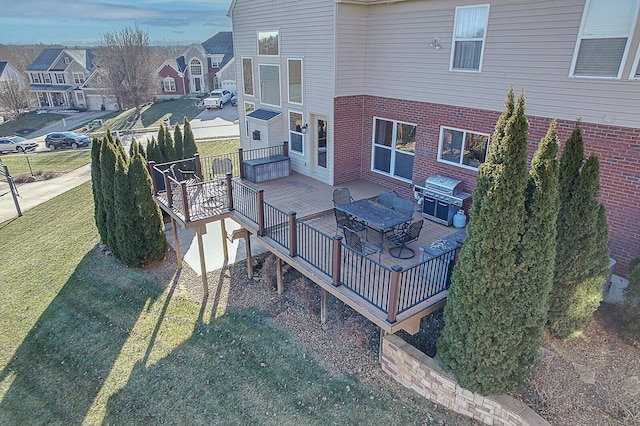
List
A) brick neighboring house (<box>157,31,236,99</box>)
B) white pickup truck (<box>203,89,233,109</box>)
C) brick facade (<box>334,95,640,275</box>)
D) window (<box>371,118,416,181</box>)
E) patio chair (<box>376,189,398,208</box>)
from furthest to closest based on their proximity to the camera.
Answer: brick neighboring house (<box>157,31,236,99</box>), white pickup truck (<box>203,89,233,109</box>), window (<box>371,118,416,181</box>), patio chair (<box>376,189,398,208</box>), brick facade (<box>334,95,640,275</box>)

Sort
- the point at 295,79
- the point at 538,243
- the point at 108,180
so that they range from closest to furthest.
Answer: the point at 538,243, the point at 108,180, the point at 295,79

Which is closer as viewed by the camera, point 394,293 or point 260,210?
point 394,293

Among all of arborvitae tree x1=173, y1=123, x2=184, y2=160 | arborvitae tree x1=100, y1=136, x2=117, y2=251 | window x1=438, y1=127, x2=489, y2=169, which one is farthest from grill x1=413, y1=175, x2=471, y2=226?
arborvitae tree x1=173, y1=123, x2=184, y2=160

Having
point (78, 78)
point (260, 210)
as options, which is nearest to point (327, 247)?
point (260, 210)

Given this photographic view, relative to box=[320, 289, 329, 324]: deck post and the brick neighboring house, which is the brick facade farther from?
the brick neighboring house

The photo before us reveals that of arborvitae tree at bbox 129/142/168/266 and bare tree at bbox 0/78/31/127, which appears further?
bare tree at bbox 0/78/31/127

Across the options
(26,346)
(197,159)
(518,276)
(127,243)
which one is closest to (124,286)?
(127,243)

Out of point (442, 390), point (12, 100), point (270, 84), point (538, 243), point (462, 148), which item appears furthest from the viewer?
point (12, 100)

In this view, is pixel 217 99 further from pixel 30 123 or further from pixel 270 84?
pixel 270 84
